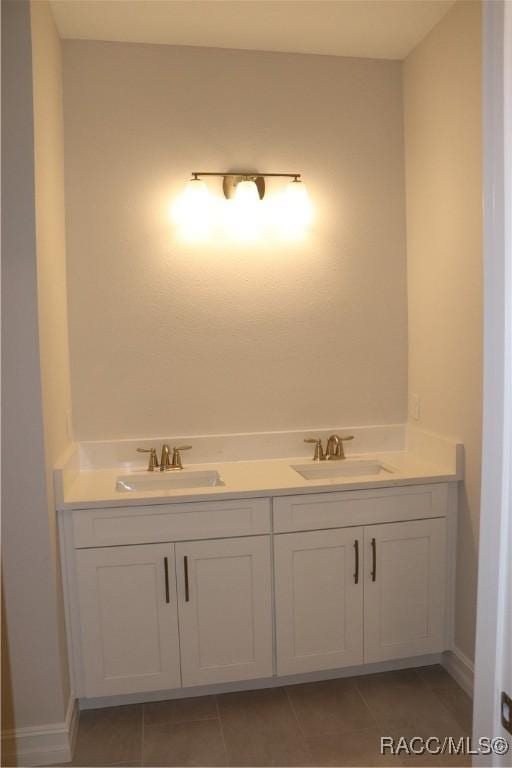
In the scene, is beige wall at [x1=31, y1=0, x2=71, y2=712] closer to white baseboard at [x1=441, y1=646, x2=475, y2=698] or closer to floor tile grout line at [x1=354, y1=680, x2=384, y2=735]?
floor tile grout line at [x1=354, y1=680, x2=384, y2=735]

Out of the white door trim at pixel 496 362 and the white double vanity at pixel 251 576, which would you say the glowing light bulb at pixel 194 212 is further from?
the white door trim at pixel 496 362

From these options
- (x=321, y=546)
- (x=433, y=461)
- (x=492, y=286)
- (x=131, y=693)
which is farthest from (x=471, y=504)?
(x=492, y=286)

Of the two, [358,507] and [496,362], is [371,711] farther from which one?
[496,362]

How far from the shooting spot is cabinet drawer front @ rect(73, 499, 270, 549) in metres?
2.32

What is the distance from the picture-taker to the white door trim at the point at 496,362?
2.53 feet

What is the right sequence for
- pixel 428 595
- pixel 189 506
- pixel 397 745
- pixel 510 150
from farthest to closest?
1. pixel 428 595
2. pixel 189 506
3. pixel 397 745
4. pixel 510 150

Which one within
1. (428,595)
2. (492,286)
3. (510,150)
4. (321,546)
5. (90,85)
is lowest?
(428,595)

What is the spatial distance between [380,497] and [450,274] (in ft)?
3.22

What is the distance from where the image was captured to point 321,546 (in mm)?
2480

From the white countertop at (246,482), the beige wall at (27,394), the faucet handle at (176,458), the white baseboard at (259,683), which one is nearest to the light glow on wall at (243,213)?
the beige wall at (27,394)

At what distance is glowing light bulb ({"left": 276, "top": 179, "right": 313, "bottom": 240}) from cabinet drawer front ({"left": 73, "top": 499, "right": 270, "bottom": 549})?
1273mm

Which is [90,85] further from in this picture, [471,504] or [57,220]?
[471,504]

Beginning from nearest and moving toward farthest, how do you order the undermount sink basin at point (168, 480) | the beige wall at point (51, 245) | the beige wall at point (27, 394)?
1. the beige wall at point (27, 394)
2. the beige wall at point (51, 245)
3. the undermount sink basin at point (168, 480)

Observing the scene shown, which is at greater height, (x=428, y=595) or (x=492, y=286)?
(x=492, y=286)
